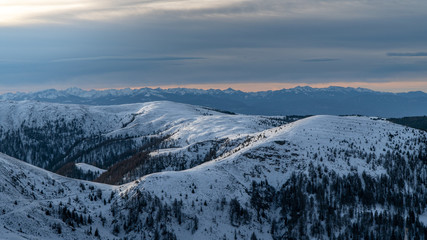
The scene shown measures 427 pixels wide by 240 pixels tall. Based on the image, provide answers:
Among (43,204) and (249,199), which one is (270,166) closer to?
(249,199)

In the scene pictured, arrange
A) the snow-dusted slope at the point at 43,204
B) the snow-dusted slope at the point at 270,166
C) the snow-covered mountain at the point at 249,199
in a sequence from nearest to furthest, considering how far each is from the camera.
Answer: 1. the snow-dusted slope at the point at 43,204
2. the snow-covered mountain at the point at 249,199
3. the snow-dusted slope at the point at 270,166

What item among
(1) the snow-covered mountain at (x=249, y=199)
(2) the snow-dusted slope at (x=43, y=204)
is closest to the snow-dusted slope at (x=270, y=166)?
(1) the snow-covered mountain at (x=249, y=199)

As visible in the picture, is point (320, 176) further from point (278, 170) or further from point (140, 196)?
point (140, 196)

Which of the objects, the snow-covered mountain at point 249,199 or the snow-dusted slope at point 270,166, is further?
the snow-dusted slope at point 270,166

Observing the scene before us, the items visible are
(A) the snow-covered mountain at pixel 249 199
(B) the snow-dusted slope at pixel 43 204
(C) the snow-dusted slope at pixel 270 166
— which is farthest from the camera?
(C) the snow-dusted slope at pixel 270 166

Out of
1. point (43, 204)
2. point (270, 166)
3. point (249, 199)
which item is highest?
point (43, 204)

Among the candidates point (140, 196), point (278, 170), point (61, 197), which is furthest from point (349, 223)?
point (61, 197)

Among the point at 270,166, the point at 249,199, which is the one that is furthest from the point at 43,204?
the point at 270,166

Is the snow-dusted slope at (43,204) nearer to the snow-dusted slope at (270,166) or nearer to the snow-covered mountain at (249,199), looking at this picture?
the snow-covered mountain at (249,199)

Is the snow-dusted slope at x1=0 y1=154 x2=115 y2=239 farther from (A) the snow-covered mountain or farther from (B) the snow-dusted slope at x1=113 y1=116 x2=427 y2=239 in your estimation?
(B) the snow-dusted slope at x1=113 y1=116 x2=427 y2=239
